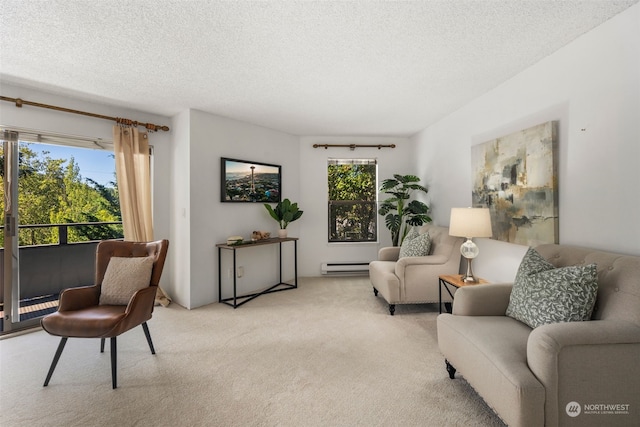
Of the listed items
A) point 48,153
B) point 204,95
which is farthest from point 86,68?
point 48,153

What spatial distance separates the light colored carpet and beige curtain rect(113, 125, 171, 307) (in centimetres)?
105

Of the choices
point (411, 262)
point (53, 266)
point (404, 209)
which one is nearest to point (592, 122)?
point (411, 262)

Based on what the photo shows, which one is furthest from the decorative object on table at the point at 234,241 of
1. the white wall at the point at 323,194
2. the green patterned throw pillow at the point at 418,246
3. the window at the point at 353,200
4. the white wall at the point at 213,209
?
the green patterned throw pillow at the point at 418,246

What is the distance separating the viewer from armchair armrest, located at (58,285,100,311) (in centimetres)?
217

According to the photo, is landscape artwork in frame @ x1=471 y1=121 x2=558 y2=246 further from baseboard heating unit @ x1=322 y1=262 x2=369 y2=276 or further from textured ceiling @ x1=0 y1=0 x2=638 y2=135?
baseboard heating unit @ x1=322 y1=262 x2=369 y2=276

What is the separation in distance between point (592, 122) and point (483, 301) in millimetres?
1436

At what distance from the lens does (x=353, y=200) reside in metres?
5.11

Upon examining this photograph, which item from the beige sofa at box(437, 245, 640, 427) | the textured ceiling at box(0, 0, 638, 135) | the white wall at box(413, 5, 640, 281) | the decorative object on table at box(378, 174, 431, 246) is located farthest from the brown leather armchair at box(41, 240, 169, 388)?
the white wall at box(413, 5, 640, 281)

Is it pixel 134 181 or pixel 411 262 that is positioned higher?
pixel 134 181

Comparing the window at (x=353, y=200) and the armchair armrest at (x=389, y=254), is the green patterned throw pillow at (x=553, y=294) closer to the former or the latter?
the armchair armrest at (x=389, y=254)

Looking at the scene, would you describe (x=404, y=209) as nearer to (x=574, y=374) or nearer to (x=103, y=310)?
(x=574, y=374)

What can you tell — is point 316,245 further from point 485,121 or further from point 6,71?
point 6,71

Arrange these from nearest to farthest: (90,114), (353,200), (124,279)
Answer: (124,279), (90,114), (353,200)

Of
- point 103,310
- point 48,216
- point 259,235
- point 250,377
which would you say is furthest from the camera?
point 259,235
